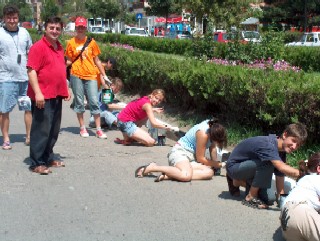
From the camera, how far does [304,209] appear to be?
4.45m

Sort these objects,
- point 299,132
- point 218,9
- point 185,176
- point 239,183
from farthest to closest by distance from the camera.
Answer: point 218,9 < point 185,176 < point 239,183 < point 299,132

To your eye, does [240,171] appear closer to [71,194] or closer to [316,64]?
[71,194]

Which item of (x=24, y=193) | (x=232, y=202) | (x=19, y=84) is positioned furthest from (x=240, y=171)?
(x=19, y=84)

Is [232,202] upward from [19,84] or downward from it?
downward

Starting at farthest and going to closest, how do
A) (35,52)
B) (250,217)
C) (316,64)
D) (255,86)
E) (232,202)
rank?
(316,64)
(255,86)
(35,52)
(232,202)
(250,217)

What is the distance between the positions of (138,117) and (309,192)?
4665 millimetres

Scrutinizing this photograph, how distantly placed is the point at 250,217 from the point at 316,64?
15.0m

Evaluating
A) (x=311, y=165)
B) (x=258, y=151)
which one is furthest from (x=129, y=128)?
(x=311, y=165)

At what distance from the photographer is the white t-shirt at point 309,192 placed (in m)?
4.59

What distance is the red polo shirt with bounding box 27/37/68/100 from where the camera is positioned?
22.0 ft

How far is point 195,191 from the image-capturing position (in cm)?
637

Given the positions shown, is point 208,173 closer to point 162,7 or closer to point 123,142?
point 123,142

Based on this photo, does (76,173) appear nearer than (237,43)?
Yes

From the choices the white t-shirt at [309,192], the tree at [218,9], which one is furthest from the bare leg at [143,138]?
the tree at [218,9]
